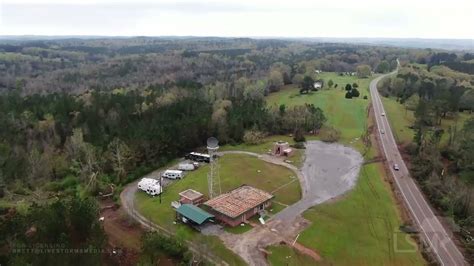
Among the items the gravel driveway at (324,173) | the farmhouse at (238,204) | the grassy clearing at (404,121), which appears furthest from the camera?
the grassy clearing at (404,121)

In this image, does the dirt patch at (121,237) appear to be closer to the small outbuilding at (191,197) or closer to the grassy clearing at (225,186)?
the grassy clearing at (225,186)

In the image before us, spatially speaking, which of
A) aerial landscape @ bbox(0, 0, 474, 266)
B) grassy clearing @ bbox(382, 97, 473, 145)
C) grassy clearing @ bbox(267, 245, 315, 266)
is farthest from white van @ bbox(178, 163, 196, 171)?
grassy clearing @ bbox(382, 97, 473, 145)

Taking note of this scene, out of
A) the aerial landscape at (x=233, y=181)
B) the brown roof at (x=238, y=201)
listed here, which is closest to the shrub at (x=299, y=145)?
the aerial landscape at (x=233, y=181)

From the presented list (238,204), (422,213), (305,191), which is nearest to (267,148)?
(305,191)

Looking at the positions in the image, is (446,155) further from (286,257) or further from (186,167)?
(186,167)

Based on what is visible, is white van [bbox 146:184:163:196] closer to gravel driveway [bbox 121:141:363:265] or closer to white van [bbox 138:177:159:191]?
white van [bbox 138:177:159:191]

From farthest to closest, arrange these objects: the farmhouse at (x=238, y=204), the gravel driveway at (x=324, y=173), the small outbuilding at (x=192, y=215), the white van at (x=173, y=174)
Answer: the white van at (x=173, y=174) → the gravel driveway at (x=324, y=173) → the farmhouse at (x=238, y=204) → the small outbuilding at (x=192, y=215)
